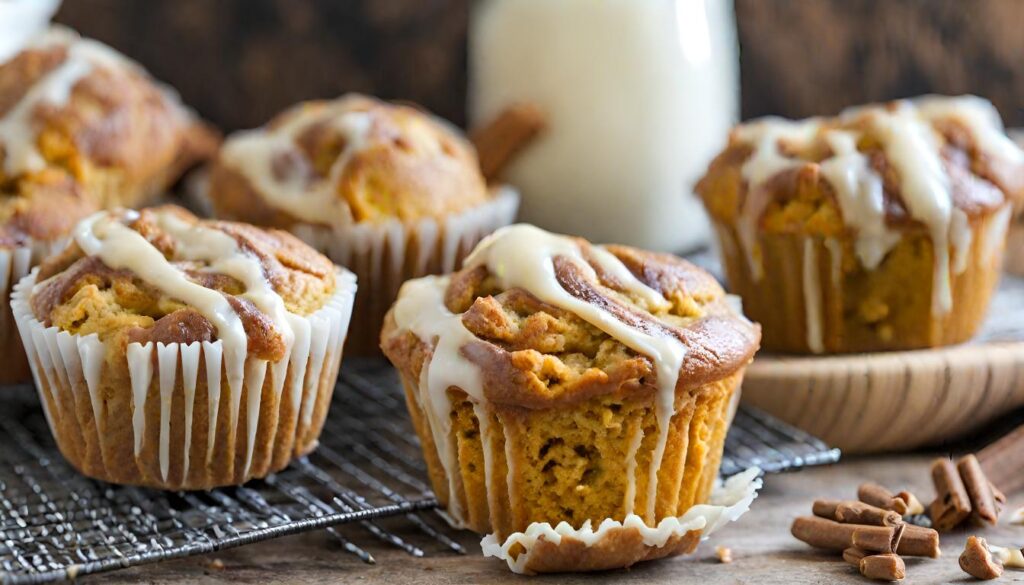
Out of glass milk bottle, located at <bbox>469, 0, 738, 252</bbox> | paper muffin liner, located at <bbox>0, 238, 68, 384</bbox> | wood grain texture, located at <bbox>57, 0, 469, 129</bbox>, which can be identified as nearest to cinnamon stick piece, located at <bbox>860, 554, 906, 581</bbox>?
glass milk bottle, located at <bbox>469, 0, 738, 252</bbox>

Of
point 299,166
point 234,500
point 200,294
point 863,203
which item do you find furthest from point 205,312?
point 863,203

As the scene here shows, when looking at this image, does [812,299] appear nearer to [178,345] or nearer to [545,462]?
[545,462]

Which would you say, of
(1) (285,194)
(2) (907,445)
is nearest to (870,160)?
(2) (907,445)

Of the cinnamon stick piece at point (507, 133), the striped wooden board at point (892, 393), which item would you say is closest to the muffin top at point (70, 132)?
the cinnamon stick piece at point (507, 133)

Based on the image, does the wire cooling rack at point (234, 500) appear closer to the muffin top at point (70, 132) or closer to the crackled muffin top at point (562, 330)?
the crackled muffin top at point (562, 330)

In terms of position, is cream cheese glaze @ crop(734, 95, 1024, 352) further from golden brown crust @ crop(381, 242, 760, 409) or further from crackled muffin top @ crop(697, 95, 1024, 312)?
golden brown crust @ crop(381, 242, 760, 409)

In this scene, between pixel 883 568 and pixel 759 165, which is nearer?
pixel 883 568

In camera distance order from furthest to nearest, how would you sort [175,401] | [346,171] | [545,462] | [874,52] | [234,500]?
1. [874,52]
2. [346,171]
3. [234,500]
4. [175,401]
5. [545,462]
